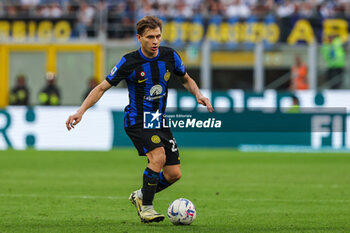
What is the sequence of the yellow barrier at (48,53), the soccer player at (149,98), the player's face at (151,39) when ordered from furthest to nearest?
the yellow barrier at (48,53), the soccer player at (149,98), the player's face at (151,39)

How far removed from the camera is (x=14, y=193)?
10609 millimetres

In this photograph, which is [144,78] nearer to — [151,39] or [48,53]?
[151,39]

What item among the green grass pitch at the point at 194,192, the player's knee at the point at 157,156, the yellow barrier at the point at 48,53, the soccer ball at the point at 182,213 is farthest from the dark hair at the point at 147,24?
the yellow barrier at the point at 48,53

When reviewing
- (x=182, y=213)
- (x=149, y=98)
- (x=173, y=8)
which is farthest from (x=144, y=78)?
(x=173, y=8)

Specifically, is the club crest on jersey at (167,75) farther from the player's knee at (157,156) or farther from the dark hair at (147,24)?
the player's knee at (157,156)

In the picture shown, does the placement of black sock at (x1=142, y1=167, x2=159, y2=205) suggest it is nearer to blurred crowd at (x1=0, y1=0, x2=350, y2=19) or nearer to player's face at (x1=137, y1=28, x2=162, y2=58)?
player's face at (x1=137, y1=28, x2=162, y2=58)

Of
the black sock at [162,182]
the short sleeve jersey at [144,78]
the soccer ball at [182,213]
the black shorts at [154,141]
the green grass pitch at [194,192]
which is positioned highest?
the short sleeve jersey at [144,78]

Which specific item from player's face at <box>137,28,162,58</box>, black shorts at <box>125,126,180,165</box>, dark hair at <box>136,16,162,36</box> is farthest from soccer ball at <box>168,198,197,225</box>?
dark hair at <box>136,16,162,36</box>

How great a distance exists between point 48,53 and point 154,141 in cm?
2030

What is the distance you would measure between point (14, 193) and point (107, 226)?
3519 mm

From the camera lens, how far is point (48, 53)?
2723 cm

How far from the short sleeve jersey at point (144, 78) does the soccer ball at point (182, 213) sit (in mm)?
914

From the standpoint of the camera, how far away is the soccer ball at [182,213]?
7.57 metres

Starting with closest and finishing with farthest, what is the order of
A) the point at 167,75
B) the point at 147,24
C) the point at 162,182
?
1. the point at 147,24
2. the point at 167,75
3. the point at 162,182
